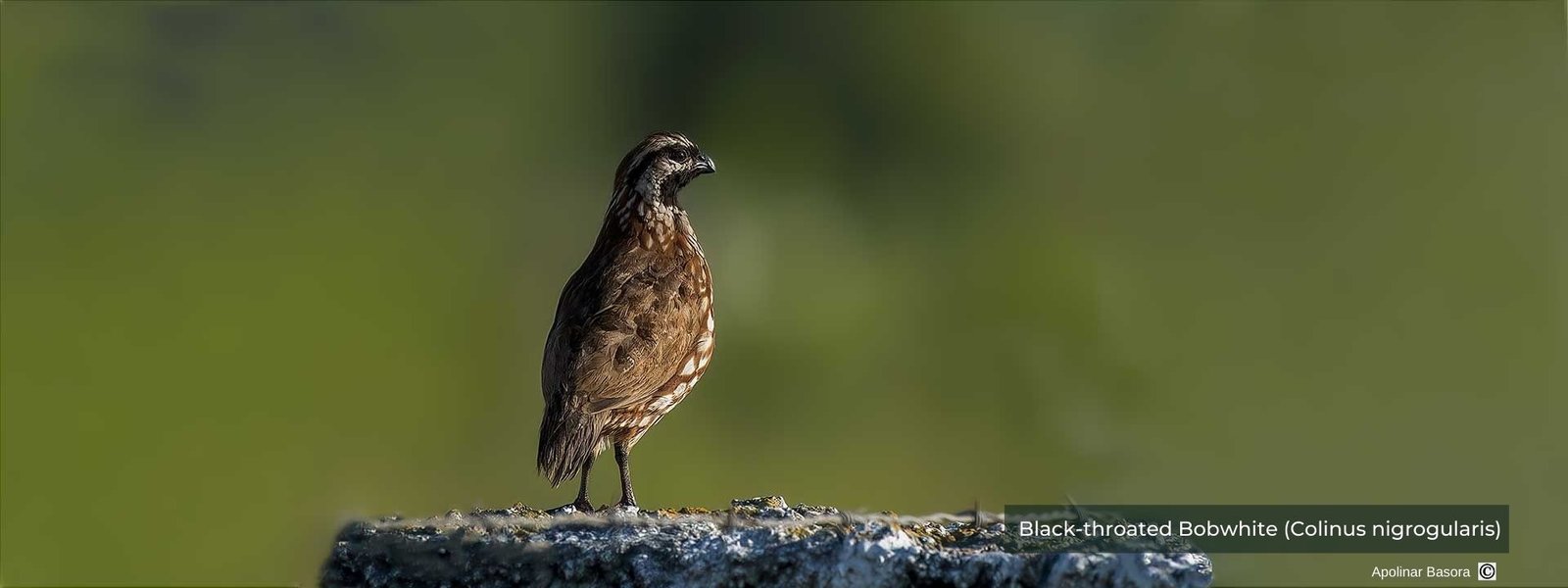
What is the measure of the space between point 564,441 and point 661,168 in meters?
2.37

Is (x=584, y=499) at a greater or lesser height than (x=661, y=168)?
lesser

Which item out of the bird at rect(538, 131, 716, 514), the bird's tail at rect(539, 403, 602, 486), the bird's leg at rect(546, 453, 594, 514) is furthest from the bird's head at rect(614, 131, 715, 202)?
the bird's leg at rect(546, 453, 594, 514)

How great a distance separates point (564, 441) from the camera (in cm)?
1004

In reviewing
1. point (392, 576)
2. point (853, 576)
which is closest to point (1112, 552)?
point (853, 576)

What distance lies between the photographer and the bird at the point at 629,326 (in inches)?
400

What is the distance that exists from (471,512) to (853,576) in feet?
7.63

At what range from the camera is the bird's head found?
11.5 meters

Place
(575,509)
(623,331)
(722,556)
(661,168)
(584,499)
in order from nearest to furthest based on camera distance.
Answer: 1. (722,556)
2. (575,509)
3. (584,499)
4. (623,331)
5. (661,168)

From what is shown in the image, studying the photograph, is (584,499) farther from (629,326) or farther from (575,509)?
(629,326)

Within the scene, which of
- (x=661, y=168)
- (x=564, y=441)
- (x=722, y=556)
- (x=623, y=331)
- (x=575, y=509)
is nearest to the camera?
(x=722, y=556)

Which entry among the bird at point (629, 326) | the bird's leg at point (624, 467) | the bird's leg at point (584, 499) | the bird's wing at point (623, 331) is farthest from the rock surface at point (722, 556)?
the bird's leg at point (624, 467)

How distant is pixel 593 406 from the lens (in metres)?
10.2

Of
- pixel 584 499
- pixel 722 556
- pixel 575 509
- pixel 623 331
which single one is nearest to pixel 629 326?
pixel 623 331

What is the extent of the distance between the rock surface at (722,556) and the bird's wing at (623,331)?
2.36 meters
